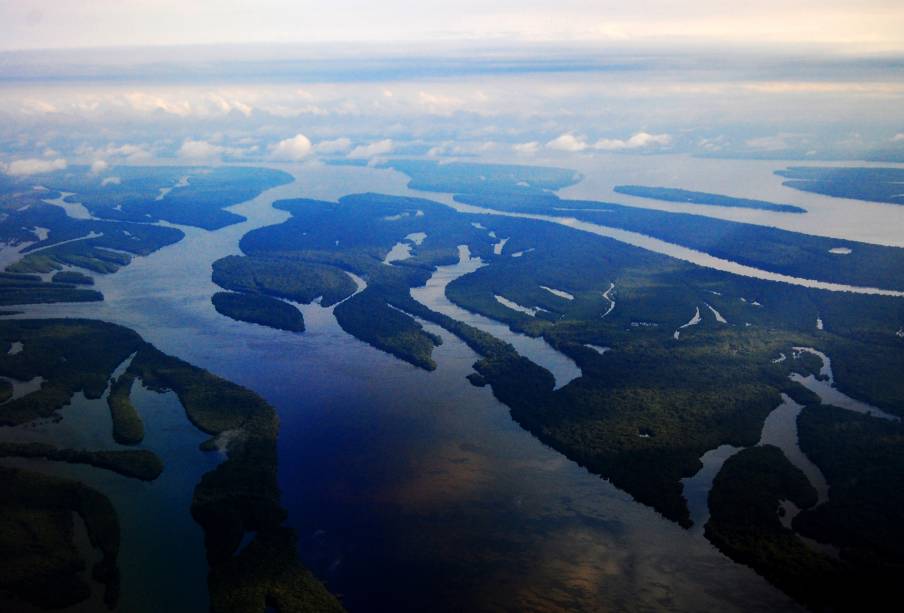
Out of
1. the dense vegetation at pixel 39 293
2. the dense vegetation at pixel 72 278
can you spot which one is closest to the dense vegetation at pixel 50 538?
the dense vegetation at pixel 39 293

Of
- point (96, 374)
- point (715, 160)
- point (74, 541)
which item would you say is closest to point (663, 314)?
point (96, 374)

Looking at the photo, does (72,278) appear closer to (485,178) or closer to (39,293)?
(39,293)

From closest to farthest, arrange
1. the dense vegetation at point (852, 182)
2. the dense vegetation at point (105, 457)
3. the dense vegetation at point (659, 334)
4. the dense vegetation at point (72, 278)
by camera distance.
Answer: the dense vegetation at point (659, 334)
the dense vegetation at point (105, 457)
the dense vegetation at point (72, 278)
the dense vegetation at point (852, 182)

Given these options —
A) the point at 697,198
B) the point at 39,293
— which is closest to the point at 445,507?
the point at 39,293

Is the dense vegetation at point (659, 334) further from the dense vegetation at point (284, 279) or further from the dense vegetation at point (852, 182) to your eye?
the dense vegetation at point (852, 182)

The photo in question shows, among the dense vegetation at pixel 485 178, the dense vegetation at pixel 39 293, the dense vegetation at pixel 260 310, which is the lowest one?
the dense vegetation at pixel 485 178

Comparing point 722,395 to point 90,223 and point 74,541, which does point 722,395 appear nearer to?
point 74,541

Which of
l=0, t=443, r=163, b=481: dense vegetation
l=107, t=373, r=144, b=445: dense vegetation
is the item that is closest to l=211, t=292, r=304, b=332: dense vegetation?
l=107, t=373, r=144, b=445: dense vegetation
